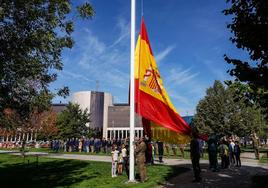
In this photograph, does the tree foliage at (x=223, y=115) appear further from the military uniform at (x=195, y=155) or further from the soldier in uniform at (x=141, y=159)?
the soldier in uniform at (x=141, y=159)

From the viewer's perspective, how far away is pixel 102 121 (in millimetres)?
116438

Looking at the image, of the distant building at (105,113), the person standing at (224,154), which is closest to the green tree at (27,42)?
the person standing at (224,154)

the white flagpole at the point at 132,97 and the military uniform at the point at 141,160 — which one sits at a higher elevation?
the white flagpole at the point at 132,97

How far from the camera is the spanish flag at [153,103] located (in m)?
12.4

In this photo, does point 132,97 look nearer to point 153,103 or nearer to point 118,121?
point 153,103

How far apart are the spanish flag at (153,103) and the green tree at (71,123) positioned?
156 feet

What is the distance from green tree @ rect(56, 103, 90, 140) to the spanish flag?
4747cm

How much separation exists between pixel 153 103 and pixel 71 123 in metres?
48.5

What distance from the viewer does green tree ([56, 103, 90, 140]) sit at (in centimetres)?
5950

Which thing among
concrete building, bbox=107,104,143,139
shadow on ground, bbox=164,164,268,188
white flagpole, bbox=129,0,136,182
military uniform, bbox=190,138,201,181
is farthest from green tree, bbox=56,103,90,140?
concrete building, bbox=107,104,143,139

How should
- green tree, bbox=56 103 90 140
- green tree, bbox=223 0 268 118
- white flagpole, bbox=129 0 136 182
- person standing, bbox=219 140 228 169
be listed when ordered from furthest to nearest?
green tree, bbox=56 103 90 140 < person standing, bbox=219 140 228 169 < white flagpole, bbox=129 0 136 182 < green tree, bbox=223 0 268 118

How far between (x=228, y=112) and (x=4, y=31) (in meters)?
42.5

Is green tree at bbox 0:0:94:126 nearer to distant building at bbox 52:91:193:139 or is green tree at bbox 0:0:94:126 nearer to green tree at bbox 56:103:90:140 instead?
green tree at bbox 56:103:90:140

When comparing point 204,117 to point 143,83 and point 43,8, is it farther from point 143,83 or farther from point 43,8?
point 43,8
